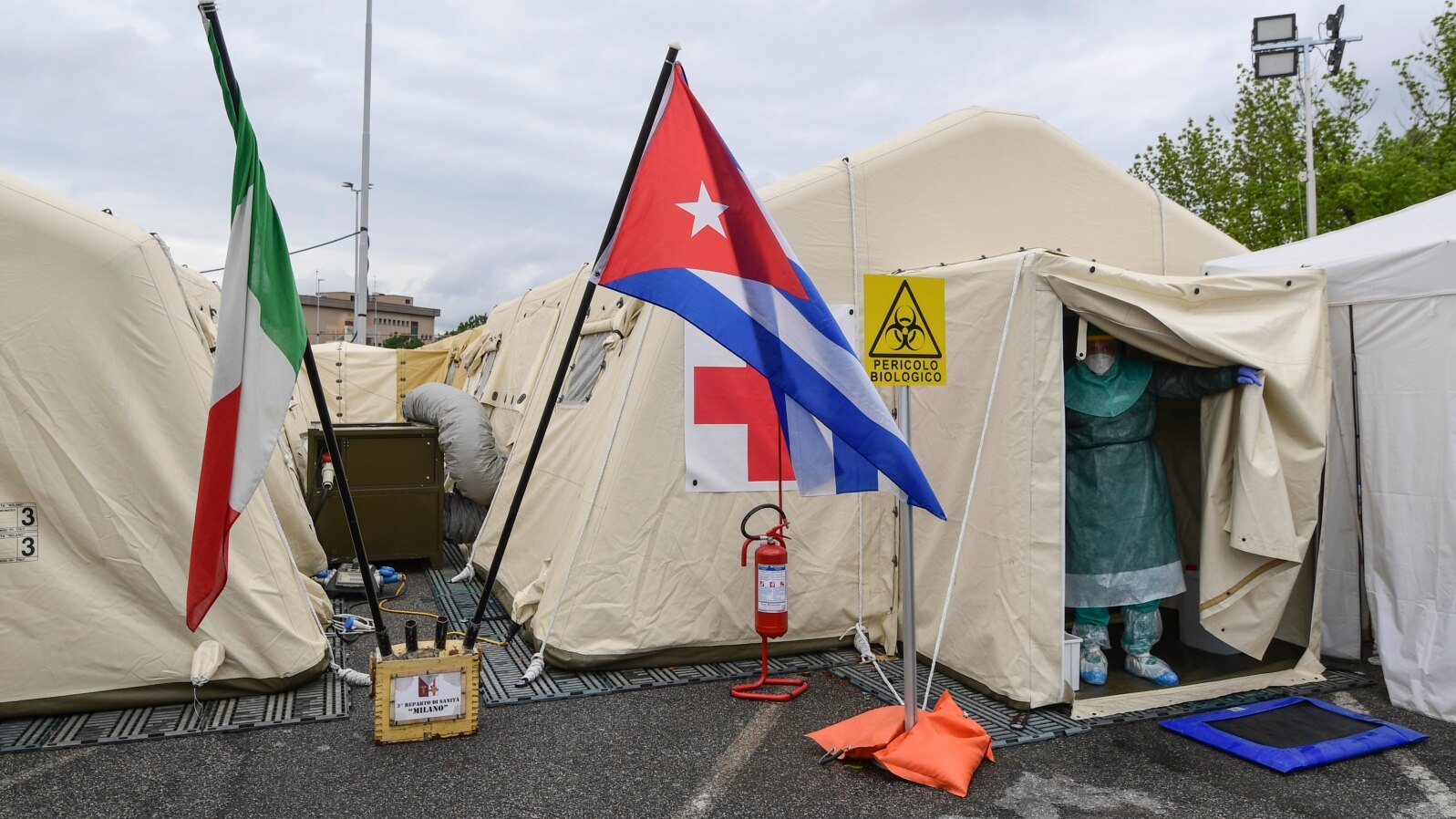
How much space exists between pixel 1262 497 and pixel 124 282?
5.13 meters

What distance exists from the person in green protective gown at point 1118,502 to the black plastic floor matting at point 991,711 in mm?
559

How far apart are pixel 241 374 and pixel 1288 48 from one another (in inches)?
528

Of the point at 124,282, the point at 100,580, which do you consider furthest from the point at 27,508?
the point at 124,282

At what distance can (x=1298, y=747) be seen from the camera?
3715 mm

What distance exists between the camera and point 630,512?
4758 mm

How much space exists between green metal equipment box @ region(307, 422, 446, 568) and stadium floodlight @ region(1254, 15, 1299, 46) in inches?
462

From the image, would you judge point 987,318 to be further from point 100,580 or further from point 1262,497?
point 100,580

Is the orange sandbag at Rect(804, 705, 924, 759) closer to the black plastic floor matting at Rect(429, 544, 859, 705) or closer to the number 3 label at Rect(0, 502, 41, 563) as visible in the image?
the black plastic floor matting at Rect(429, 544, 859, 705)

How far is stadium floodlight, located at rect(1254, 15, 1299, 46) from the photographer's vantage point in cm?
1244

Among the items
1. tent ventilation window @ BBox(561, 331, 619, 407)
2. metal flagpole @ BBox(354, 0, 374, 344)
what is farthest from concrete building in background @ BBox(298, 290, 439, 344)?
tent ventilation window @ BBox(561, 331, 619, 407)

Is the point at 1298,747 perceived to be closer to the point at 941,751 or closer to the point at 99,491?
the point at 941,751

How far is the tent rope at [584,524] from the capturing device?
15.1ft

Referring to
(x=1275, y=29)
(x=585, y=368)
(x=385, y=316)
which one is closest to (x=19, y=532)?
(x=585, y=368)

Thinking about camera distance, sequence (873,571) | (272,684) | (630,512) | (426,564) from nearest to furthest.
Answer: (272,684), (630,512), (873,571), (426,564)
